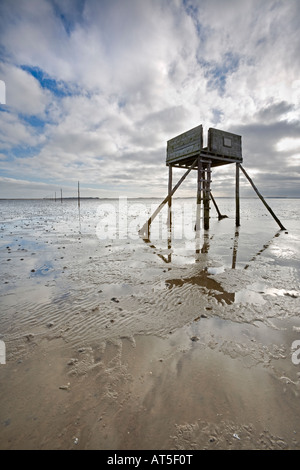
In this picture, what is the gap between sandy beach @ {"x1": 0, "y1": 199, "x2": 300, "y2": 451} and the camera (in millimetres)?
1924

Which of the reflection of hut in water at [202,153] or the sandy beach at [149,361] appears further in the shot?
the reflection of hut in water at [202,153]

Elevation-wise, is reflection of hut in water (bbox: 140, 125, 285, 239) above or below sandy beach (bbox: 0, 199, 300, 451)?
above

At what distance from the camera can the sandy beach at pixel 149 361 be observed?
1.92 metres

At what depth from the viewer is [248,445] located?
1.81 metres

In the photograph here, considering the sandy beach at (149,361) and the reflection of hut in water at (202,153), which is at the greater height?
the reflection of hut in water at (202,153)

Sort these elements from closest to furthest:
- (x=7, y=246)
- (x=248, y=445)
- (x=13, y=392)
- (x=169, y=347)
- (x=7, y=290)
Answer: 1. (x=248, y=445)
2. (x=13, y=392)
3. (x=169, y=347)
4. (x=7, y=290)
5. (x=7, y=246)

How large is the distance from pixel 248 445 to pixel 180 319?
6.53 feet

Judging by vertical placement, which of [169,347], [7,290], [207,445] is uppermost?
[7,290]

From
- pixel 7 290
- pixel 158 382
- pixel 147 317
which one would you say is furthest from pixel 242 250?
pixel 7 290

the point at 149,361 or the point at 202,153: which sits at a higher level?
the point at 202,153

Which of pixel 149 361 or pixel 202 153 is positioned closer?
pixel 149 361

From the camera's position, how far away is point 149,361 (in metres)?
2.78

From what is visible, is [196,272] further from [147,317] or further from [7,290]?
[7,290]

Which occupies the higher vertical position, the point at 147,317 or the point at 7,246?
the point at 7,246
